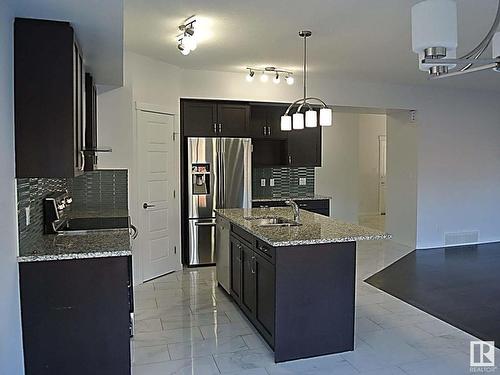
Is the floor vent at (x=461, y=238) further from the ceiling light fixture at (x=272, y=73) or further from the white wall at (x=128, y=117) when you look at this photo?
the white wall at (x=128, y=117)

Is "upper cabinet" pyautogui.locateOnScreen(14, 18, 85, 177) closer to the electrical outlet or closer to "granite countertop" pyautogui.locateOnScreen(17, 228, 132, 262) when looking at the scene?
the electrical outlet

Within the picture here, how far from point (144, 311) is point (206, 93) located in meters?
3.07

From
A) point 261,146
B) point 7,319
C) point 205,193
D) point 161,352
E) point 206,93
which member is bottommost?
point 161,352

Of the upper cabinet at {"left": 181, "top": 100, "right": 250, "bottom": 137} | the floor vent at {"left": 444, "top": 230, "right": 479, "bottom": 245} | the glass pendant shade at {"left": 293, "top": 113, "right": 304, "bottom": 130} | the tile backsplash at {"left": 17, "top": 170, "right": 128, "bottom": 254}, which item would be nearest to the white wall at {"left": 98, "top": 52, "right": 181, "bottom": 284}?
the tile backsplash at {"left": 17, "top": 170, "right": 128, "bottom": 254}

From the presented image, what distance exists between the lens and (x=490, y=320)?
12.9 feet

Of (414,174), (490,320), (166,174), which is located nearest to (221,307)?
(166,174)

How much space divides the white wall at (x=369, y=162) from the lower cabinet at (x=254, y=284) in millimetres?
7856

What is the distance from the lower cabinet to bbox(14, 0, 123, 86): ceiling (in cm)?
188

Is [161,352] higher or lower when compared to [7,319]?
lower

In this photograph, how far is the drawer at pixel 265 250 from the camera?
126 inches

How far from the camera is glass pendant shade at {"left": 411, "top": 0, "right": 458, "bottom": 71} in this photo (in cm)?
148

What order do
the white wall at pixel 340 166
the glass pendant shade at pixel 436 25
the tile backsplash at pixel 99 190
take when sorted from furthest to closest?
the white wall at pixel 340 166 → the tile backsplash at pixel 99 190 → the glass pendant shade at pixel 436 25

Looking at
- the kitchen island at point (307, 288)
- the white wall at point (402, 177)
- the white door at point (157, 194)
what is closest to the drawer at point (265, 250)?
the kitchen island at point (307, 288)

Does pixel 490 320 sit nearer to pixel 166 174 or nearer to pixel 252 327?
pixel 252 327
